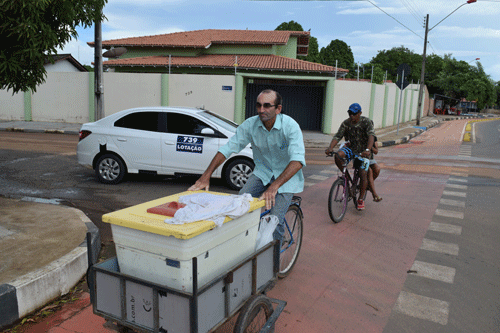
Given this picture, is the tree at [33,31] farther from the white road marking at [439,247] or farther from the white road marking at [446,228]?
the white road marking at [446,228]

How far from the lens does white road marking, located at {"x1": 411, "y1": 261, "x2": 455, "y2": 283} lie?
4.34 m

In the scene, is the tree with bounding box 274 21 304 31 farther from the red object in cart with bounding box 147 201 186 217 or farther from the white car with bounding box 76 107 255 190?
the red object in cart with bounding box 147 201 186 217

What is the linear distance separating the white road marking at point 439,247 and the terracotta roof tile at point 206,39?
2404 cm

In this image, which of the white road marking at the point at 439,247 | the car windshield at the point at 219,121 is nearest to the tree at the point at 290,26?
the car windshield at the point at 219,121

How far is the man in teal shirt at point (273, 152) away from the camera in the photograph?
3.34 metres

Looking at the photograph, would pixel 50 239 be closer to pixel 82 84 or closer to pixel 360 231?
pixel 360 231

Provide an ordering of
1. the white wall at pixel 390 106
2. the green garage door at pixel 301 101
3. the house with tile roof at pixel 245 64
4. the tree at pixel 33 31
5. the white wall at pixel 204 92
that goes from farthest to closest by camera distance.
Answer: the white wall at pixel 390 106 < the green garage door at pixel 301 101 < the house with tile roof at pixel 245 64 < the white wall at pixel 204 92 < the tree at pixel 33 31

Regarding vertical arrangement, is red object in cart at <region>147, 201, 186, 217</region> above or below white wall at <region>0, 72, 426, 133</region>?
below

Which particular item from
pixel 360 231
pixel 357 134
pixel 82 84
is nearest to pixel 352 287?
pixel 360 231

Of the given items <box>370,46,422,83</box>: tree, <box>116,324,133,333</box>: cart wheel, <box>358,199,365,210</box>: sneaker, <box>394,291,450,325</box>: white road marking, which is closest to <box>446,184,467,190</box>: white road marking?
<box>358,199,365,210</box>: sneaker

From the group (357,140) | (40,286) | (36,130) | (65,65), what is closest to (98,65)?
(36,130)

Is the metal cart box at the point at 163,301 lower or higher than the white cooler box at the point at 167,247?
lower

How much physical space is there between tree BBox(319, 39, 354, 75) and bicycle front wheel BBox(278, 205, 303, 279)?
2530 inches

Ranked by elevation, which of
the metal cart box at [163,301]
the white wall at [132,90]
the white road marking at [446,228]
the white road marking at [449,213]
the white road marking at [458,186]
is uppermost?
the white wall at [132,90]
